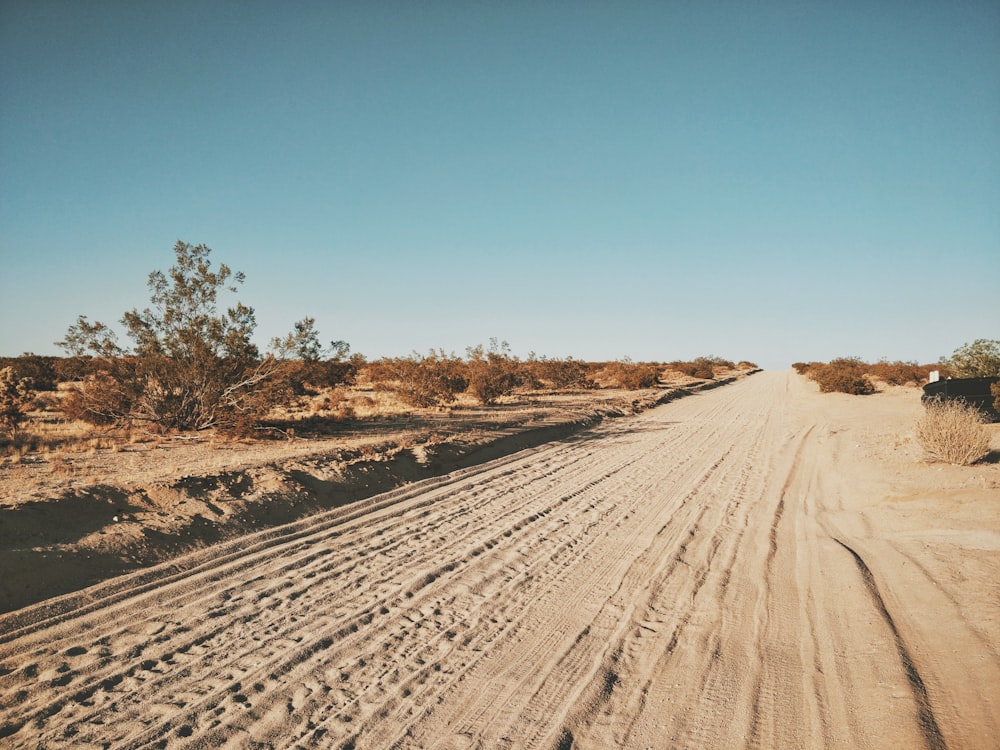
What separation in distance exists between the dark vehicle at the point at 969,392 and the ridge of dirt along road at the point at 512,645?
12292 mm

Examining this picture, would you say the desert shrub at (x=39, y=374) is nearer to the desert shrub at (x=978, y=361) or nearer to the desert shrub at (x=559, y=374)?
the desert shrub at (x=559, y=374)

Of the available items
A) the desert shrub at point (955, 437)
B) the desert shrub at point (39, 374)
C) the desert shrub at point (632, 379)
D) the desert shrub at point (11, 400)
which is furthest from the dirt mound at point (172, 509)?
the desert shrub at point (632, 379)

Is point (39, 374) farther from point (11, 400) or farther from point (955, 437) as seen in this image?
point (955, 437)

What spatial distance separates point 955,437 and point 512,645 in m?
10.9

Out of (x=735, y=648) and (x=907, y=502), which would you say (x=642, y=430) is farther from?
(x=735, y=648)

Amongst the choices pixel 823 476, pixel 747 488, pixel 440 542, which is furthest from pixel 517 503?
pixel 823 476

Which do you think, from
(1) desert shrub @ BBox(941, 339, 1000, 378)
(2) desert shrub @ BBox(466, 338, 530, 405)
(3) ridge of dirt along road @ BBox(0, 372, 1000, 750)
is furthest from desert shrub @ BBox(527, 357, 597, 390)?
(3) ridge of dirt along road @ BBox(0, 372, 1000, 750)

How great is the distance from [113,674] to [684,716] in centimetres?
424

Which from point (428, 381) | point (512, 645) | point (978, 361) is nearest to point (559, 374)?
point (428, 381)

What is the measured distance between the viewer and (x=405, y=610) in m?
5.16

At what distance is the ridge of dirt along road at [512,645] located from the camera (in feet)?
11.6

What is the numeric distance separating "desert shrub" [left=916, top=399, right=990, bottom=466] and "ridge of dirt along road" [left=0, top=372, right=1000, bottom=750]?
458cm

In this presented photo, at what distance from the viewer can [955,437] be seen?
10625 millimetres

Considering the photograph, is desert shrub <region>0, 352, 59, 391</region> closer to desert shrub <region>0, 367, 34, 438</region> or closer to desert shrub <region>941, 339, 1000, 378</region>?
desert shrub <region>0, 367, 34, 438</region>
